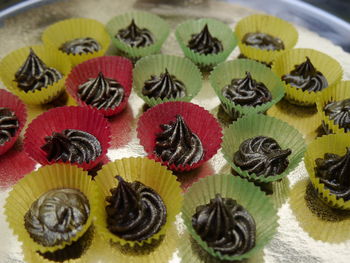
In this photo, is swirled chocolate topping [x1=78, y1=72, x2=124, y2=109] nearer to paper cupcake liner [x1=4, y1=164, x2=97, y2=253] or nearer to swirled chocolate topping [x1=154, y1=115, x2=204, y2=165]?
swirled chocolate topping [x1=154, y1=115, x2=204, y2=165]

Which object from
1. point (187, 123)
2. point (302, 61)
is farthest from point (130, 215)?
point (302, 61)

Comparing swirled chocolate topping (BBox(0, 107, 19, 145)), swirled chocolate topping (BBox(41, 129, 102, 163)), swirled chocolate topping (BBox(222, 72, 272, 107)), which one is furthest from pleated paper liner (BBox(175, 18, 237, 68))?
swirled chocolate topping (BBox(0, 107, 19, 145))

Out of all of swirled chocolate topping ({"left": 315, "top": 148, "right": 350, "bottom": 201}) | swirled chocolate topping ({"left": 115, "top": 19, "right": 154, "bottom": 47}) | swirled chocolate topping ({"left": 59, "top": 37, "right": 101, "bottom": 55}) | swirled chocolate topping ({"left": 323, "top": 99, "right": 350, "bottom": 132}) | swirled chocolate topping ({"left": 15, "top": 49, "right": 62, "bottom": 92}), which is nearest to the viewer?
swirled chocolate topping ({"left": 315, "top": 148, "right": 350, "bottom": 201})

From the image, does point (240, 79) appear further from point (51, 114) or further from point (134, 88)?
point (51, 114)

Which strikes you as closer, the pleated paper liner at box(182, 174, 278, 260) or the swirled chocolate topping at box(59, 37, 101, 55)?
the pleated paper liner at box(182, 174, 278, 260)

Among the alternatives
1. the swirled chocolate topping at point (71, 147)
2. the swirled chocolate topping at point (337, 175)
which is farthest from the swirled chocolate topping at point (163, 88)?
the swirled chocolate topping at point (337, 175)

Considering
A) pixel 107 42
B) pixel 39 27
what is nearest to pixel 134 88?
pixel 107 42

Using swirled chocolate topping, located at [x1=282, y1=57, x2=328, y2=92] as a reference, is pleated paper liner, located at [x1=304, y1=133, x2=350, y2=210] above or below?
below

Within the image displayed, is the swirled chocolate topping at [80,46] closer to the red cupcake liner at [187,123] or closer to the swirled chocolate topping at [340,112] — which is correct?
the red cupcake liner at [187,123]
